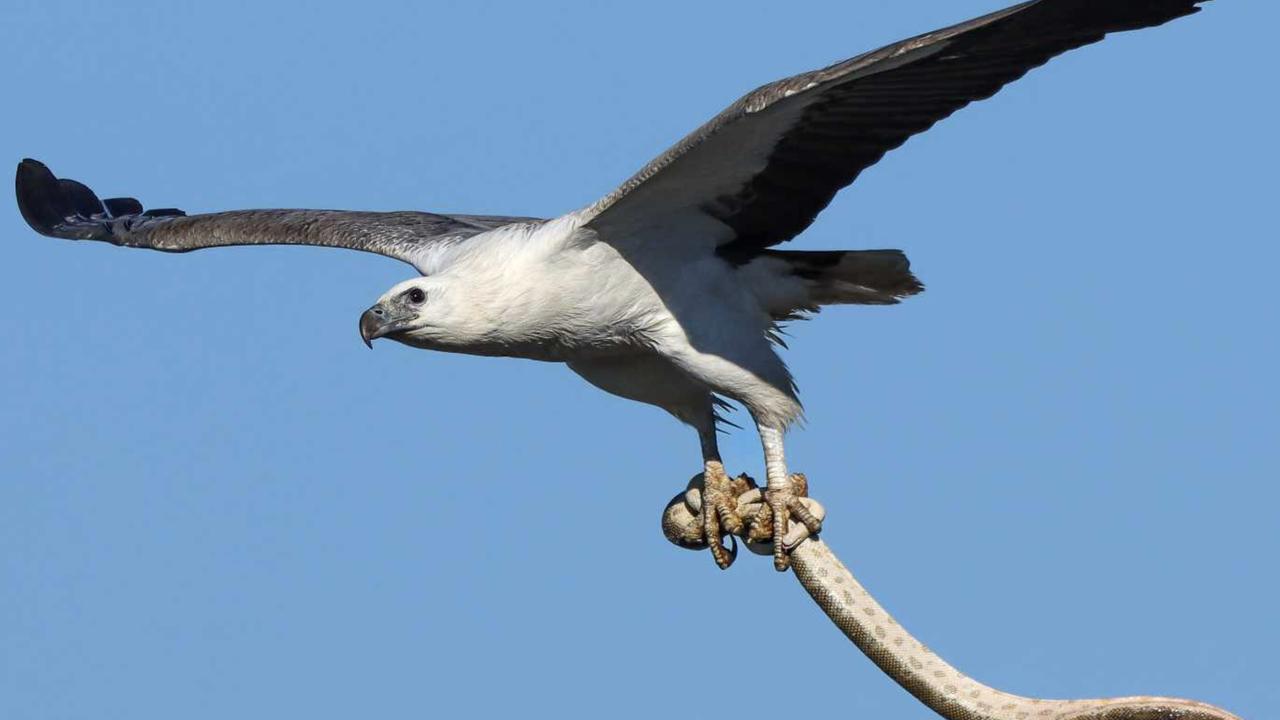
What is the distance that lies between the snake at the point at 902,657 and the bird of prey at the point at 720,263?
128 millimetres

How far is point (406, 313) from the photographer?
1012 cm

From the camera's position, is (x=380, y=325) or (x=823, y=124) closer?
(x=823, y=124)

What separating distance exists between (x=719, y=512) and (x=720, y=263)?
121 centimetres

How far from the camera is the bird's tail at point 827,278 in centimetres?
1059

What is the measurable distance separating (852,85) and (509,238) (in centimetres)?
190

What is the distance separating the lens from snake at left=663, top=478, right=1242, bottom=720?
799 centimetres

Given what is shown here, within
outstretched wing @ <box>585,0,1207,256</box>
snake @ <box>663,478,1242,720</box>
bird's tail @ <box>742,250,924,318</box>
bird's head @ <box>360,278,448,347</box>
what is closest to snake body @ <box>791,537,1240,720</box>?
snake @ <box>663,478,1242,720</box>

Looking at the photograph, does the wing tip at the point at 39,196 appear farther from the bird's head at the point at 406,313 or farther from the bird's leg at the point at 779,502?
the bird's leg at the point at 779,502

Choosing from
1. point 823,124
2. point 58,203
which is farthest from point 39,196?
point 823,124

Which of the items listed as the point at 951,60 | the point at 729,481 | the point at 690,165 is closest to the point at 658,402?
the point at 729,481

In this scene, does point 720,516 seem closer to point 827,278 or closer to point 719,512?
point 719,512

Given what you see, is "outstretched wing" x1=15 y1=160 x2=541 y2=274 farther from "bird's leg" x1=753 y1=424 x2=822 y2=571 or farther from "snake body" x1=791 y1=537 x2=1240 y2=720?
"snake body" x1=791 y1=537 x2=1240 y2=720

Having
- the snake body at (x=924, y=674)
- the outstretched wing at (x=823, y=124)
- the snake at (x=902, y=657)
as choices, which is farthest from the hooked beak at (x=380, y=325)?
the snake body at (x=924, y=674)

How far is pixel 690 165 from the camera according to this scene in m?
9.73
